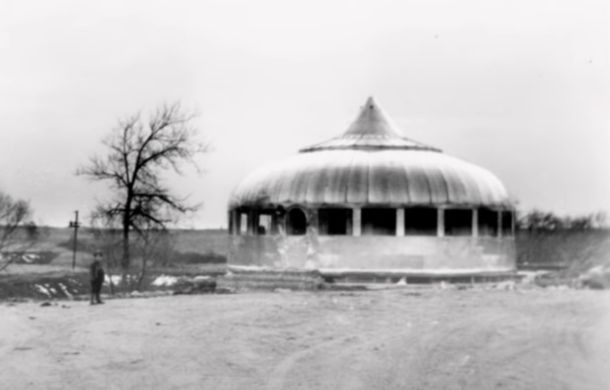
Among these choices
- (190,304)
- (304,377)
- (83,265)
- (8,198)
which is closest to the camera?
(304,377)

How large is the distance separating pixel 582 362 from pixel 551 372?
83 cm

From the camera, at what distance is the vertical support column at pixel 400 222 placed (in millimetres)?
32228

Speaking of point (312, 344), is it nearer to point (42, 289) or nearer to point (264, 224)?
point (264, 224)

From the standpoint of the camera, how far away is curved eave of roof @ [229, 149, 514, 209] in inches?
1275

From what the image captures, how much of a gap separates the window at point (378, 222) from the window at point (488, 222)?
3178 millimetres

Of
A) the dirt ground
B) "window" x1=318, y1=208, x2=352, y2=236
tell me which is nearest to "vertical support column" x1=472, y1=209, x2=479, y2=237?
"window" x1=318, y1=208, x2=352, y2=236

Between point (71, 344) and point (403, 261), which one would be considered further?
point (403, 261)

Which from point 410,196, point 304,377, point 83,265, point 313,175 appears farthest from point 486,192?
point 83,265

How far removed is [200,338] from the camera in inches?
618

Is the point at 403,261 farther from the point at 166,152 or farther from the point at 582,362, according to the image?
the point at 582,362

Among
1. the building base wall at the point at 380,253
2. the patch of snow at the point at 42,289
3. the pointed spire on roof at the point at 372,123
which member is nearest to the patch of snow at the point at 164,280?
the patch of snow at the point at 42,289

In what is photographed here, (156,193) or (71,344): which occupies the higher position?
(156,193)

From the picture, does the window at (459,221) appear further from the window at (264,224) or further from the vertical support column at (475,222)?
the window at (264,224)

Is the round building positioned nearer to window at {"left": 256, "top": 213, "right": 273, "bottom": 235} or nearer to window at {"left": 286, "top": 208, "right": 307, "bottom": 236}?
window at {"left": 286, "top": 208, "right": 307, "bottom": 236}
